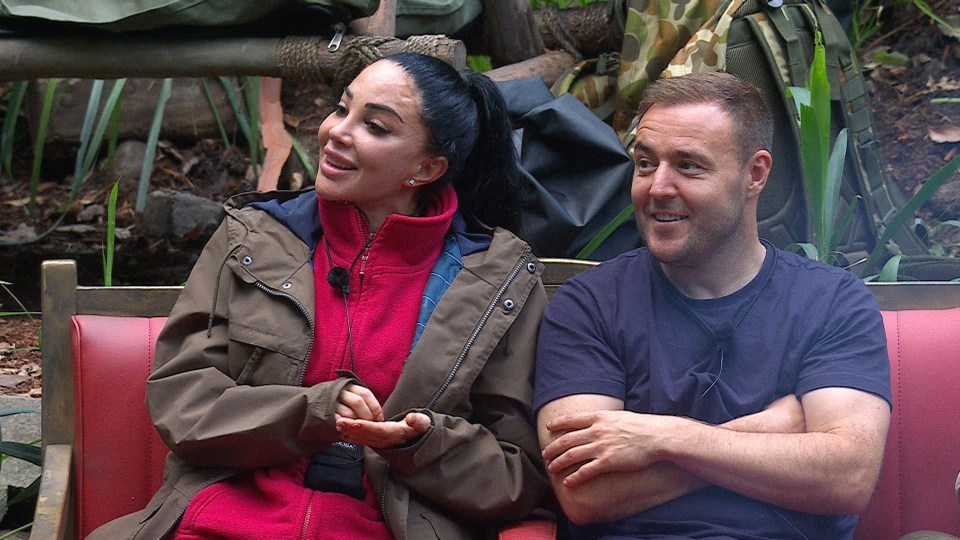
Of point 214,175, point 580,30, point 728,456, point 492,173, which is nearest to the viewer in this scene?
point 728,456

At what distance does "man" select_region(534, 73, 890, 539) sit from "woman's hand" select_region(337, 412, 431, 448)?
0.26 metres

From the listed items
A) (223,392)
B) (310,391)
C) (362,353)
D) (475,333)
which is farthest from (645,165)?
(223,392)

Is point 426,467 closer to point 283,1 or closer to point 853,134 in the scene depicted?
point 283,1

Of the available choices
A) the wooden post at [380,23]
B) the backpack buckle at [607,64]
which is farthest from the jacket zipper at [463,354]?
the backpack buckle at [607,64]

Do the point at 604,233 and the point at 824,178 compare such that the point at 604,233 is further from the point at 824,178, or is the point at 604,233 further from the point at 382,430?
the point at 382,430

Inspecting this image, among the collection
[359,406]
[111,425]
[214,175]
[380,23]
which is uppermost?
[380,23]

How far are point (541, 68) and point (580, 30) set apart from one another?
249mm

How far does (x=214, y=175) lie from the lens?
554 cm

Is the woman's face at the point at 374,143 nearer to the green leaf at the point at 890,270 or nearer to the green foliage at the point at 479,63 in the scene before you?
the green leaf at the point at 890,270

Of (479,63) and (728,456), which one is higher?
(479,63)

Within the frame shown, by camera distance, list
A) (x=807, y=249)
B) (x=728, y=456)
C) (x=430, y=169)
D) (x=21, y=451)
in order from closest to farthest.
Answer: (x=728, y=456), (x=430, y=169), (x=21, y=451), (x=807, y=249)

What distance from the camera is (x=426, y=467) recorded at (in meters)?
2.48

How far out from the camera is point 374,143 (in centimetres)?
271

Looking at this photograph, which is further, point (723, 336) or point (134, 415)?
point (134, 415)
